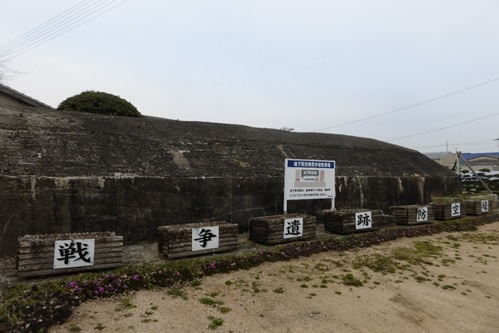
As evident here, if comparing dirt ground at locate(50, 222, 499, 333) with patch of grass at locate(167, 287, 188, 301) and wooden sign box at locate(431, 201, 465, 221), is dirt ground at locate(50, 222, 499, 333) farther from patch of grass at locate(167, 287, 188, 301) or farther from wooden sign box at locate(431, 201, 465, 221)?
wooden sign box at locate(431, 201, 465, 221)

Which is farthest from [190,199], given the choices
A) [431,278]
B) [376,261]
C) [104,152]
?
[431,278]

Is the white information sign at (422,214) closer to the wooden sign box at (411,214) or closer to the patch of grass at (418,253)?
the wooden sign box at (411,214)

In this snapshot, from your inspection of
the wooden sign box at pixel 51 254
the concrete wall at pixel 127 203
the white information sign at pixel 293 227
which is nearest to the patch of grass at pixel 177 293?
the wooden sign box at pixel 51 254

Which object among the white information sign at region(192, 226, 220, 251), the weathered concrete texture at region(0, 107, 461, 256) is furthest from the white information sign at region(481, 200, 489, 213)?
the white information sign at region(192, 226, 220, 251)

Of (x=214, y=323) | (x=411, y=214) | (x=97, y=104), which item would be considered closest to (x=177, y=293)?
(x=214, y=323)

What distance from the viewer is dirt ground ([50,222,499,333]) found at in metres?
3.47

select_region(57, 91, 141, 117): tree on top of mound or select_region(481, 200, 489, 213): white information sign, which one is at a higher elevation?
select_region(57, 91, 141, 117): tree on top of mound

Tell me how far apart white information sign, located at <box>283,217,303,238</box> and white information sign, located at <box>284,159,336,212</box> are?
2.33 ft

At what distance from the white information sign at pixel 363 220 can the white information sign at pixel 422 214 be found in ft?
6.96

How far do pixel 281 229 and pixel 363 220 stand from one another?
7.81 feet

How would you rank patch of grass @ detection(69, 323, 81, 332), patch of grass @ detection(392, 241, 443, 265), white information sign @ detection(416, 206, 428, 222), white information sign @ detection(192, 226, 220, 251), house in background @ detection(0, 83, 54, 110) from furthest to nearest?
house in background @ detection(0, 83, 54, 110), white information sign @ detection(416, 206, 428, 222), patch of grass @ detection(392, 241, 443, 265), white information sign @ detection(192, 226, 220, 251), patch of grass @ detection(69, 323, 81, 332)

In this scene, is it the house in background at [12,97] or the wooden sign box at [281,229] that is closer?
the wooden sign box at [281,229]

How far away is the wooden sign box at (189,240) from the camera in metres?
5.06

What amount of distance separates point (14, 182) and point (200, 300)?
11.5 ft
